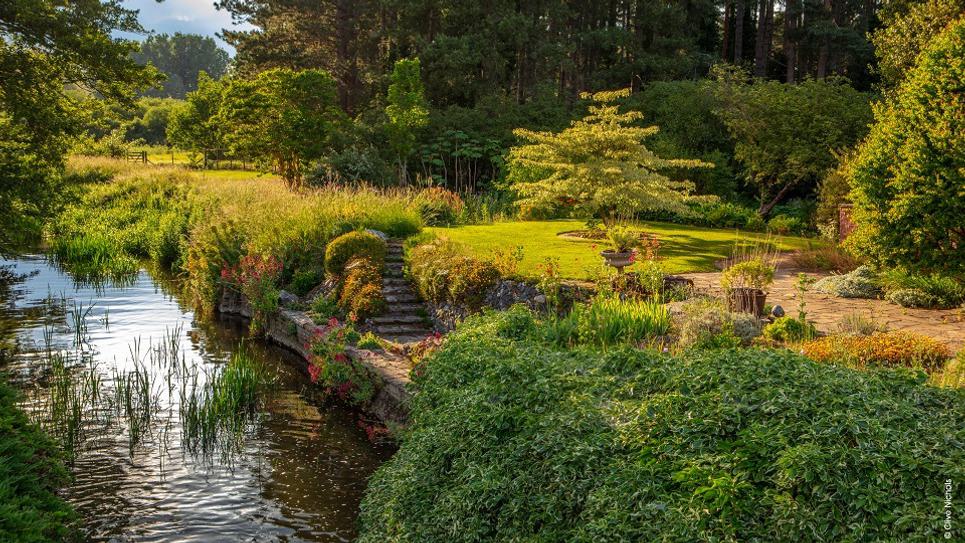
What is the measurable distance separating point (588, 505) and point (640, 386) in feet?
3.98

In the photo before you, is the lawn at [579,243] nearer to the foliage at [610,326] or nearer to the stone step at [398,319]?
the stone step at [398,319]

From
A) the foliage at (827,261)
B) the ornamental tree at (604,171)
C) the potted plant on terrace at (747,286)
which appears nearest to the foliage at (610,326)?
the potted plant on terrace at (747,286)

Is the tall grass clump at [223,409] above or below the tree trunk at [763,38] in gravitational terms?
below

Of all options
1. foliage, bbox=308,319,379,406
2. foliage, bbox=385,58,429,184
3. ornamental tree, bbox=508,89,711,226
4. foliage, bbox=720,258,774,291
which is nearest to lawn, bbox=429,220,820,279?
ornamental tree, bbox=508,89,711,226

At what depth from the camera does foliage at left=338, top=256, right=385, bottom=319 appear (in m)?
12.1

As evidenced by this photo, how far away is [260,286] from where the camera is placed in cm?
1338

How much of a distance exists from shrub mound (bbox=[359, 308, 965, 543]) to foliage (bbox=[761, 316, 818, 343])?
11.5 ft

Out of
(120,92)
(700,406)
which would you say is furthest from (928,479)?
(120,92)

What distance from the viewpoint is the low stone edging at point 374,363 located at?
8359mm

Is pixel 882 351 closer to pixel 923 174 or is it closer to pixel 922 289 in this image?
pixel 923 174

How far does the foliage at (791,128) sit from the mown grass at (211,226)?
38.2ft

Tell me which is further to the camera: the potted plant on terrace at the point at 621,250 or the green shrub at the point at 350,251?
the green shrub at the point at 350,251

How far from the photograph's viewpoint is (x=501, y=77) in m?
37.8

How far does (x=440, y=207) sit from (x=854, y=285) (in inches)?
442
